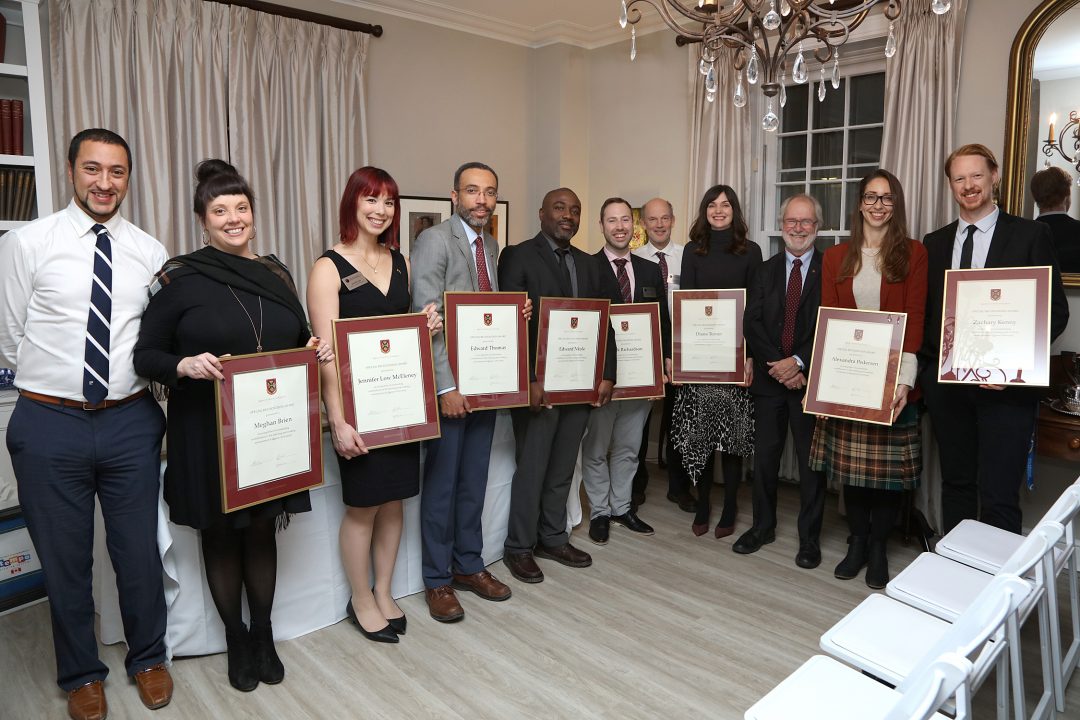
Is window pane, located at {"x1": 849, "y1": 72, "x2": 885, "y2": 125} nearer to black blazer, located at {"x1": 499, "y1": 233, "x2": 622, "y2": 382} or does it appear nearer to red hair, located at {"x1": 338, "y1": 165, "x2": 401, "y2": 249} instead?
black blazer, located at {"x1": 499, "y1": 233, "x2": 622, "y2": 382}

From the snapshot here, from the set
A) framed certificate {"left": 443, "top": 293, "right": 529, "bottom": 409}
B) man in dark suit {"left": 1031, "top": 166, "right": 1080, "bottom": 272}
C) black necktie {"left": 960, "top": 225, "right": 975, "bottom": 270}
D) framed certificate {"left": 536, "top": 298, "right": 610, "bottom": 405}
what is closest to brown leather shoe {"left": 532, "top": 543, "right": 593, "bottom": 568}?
framed certificate {"left": 536, "top": 298, "right": 610, "bottom": 405}

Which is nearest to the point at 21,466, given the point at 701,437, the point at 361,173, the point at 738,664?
the point at 361,173

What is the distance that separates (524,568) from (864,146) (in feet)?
11.2

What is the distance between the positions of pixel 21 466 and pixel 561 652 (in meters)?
1.91

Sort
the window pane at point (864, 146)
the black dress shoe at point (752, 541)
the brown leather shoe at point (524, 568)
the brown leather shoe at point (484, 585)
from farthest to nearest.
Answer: the window pane at point (864, 146) < the black dress shoe at point (752, 541) < the brown leather shoe at point (524, 568) < the brown leather shoe at point (484, 585)

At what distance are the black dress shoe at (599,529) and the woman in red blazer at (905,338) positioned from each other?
3.65 ft

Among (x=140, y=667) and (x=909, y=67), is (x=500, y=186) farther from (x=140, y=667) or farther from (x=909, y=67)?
(x=140, y=667)

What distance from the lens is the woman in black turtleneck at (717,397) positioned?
3.78 meters

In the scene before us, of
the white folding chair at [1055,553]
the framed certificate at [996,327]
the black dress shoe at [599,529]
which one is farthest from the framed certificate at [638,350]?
the white folding chair at [1055,553]

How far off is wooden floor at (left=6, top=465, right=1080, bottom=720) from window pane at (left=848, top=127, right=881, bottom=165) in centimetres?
255

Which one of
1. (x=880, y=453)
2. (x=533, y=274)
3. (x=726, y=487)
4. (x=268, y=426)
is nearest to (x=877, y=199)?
(x=880, y=453)

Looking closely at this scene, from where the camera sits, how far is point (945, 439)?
3289 millimetres

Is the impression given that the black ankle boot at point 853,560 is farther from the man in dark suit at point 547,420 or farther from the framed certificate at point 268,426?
the framed certificate at point 268,426

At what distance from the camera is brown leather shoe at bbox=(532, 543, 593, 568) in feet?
11.4
